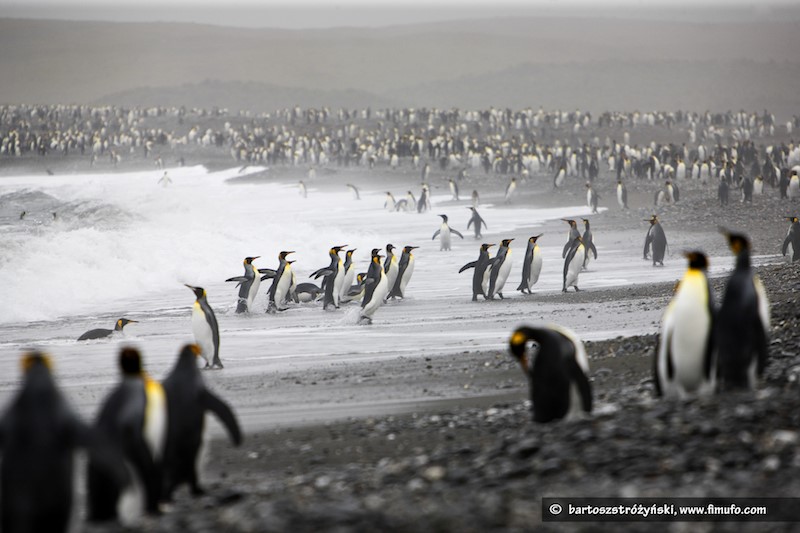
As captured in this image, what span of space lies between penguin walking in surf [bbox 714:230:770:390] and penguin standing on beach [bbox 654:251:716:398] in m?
0.06

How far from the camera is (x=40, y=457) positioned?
342 cm

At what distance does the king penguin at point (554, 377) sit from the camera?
5.09 m

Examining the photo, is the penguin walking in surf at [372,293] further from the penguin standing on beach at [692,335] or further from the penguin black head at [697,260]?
the penguin black head at [697,260]

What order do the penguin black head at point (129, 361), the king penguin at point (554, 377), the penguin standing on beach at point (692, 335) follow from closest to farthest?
1. the penguin black head at point (129, 361)
2. the penguin standing on beach at point (692, 335)
3. the king penguin at point (554, 377)

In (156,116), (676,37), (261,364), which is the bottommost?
(261,364)

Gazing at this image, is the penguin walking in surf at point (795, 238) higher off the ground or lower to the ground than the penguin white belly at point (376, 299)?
higher

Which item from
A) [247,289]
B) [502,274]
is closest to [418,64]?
[502,274]

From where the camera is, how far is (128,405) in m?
4.09

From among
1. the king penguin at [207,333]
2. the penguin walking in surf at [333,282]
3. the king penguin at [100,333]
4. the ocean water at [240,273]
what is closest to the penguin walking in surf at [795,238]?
the ocean water at [240,273]

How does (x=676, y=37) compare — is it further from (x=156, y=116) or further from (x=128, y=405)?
(x=128, y=405)

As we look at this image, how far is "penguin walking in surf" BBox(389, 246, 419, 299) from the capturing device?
13367 mm

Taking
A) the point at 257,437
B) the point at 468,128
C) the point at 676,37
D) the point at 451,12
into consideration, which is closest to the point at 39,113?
the point at 468,128

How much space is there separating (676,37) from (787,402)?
139 m

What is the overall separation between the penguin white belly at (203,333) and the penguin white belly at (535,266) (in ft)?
18.3
